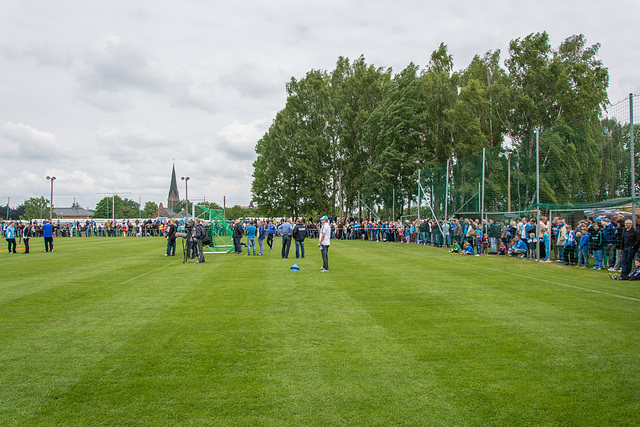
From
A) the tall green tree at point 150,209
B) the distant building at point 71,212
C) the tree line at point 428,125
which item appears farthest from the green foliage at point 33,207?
the tree line at point 428,125

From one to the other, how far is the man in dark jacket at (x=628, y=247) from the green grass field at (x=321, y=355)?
1832mm

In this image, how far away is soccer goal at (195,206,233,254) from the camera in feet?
78.8

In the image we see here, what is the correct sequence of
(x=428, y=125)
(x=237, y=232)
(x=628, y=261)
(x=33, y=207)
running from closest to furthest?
(x=628, y=261) < (x=237, y=232) < (x=428, y=125) < (x=33, y=207)

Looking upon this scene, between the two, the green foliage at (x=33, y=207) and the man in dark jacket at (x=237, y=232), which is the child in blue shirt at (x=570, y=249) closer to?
the man in dark jacket at (x=237, y=232)

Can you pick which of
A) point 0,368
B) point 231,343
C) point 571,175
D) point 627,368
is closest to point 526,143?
point 571,175

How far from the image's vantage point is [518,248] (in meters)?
18.7

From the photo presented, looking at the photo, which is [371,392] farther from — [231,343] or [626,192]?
[626,192]

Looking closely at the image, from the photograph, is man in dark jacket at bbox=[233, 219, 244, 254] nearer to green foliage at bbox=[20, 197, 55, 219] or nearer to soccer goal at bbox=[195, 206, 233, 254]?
soccer goal at bbox=[195, 206, 233, 254]

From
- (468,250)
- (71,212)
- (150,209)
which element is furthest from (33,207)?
(468,250)

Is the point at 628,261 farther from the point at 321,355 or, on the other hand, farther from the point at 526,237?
the point at 321,355

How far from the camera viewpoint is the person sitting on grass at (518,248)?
18547 millimetres

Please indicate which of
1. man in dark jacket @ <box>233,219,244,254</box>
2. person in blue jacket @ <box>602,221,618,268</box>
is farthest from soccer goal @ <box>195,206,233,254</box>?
person in blue jacket @ <box>602,221,618,268</box>

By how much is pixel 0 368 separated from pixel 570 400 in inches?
232

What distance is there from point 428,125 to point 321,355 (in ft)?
131
